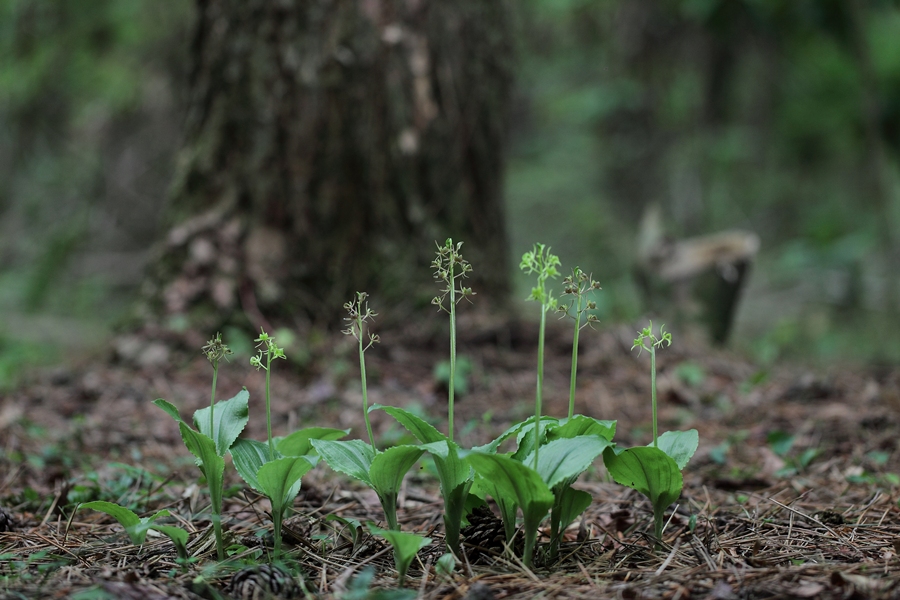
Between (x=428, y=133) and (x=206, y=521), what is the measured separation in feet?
9.46

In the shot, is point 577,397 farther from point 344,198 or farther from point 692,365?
point 344,198

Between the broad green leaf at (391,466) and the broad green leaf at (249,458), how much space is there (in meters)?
0.25

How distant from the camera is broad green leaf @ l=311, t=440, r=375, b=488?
4.59 feet

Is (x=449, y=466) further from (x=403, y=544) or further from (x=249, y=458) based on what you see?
(x=249, y=458)

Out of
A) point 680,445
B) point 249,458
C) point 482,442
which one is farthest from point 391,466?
point 482,442

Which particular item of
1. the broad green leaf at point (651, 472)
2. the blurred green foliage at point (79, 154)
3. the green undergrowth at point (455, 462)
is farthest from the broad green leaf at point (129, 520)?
the blurred green foliage at point (79, 154)

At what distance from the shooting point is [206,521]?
1736 millimetres

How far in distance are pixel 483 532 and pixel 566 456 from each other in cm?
35

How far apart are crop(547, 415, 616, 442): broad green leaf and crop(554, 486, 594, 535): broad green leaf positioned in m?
0.12

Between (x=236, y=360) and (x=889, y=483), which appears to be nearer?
(x=889, y=483)

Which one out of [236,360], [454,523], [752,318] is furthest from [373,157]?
[752,318]

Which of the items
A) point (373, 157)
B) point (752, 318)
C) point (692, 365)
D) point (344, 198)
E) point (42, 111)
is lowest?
point (752, 318)

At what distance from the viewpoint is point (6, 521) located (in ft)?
5.49

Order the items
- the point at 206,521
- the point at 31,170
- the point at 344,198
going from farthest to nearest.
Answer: the point at 31,170 < the point at 344,198 < the point at 206,521
